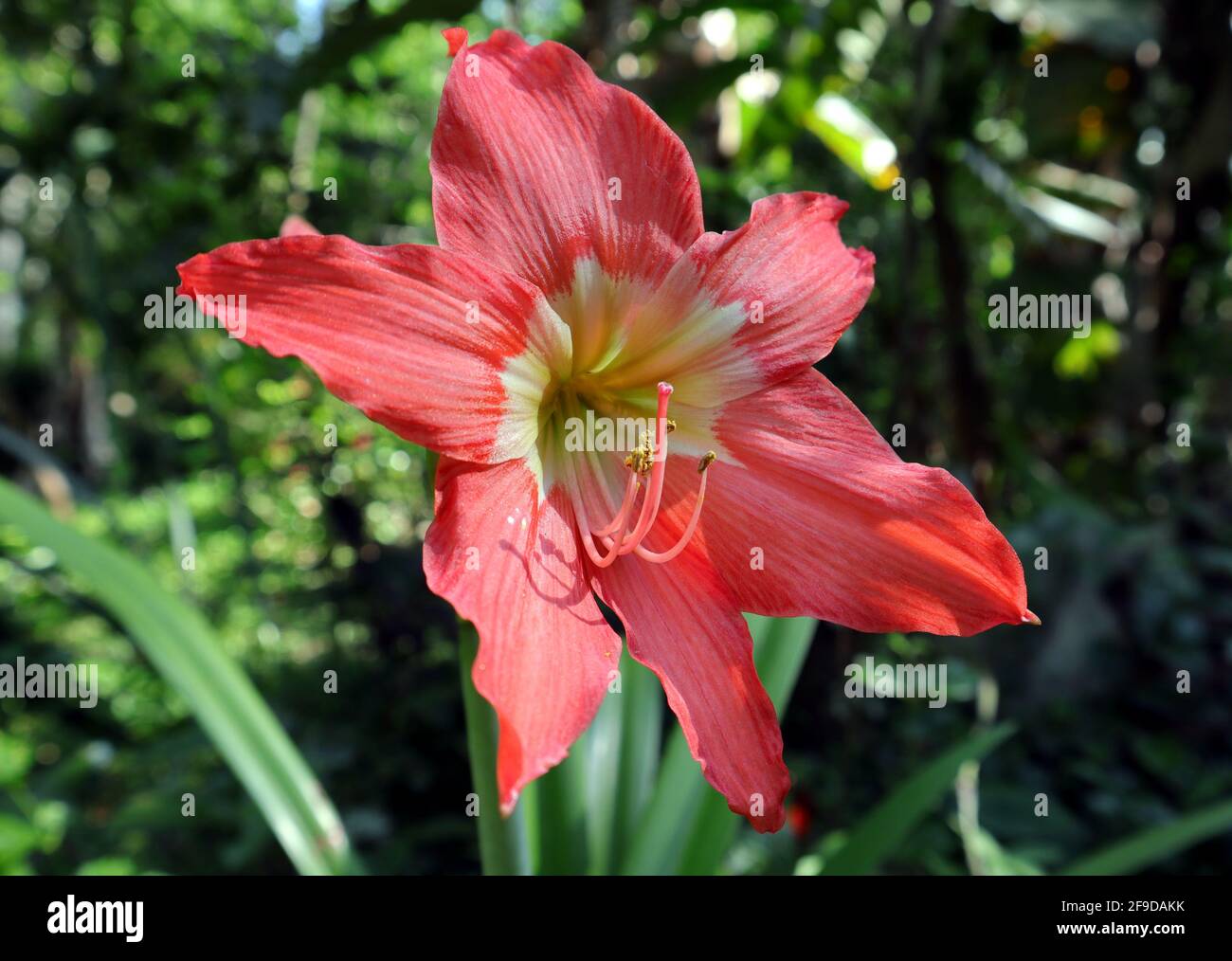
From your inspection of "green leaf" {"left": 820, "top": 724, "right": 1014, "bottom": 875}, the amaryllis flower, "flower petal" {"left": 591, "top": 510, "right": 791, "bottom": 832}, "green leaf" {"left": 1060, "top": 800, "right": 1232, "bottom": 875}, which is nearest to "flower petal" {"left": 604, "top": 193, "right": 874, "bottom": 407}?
the amaryllis flower

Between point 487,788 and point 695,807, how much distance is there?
0.32 metres

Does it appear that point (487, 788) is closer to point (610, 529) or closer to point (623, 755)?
point (610, 529)

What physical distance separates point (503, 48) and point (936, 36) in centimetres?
109

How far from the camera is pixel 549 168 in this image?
43 cm

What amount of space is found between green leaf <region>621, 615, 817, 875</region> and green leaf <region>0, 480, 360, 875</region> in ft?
0.97

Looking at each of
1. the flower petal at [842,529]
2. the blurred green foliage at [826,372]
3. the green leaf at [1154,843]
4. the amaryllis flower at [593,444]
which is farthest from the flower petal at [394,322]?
the green leaf at [1154,843]

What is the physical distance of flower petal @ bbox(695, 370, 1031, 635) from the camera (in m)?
0.42

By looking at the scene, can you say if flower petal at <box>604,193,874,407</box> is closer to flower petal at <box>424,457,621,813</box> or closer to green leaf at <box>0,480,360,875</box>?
flower petal at <box>424,457,621,813</box>

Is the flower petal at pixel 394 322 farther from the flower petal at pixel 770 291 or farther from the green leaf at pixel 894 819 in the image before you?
the green leaf at pixel 894 819

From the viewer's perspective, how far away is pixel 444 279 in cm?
39

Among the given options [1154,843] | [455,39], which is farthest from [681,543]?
[1154,843]

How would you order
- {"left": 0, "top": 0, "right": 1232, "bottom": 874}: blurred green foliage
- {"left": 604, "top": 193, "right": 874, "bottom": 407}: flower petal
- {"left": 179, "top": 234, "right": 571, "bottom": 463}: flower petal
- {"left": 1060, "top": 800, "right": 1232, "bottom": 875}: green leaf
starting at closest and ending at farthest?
{"left": 179, "top": 234, "right": 571, "bottom": 463}: flower petal < {"left": 604, "top": 193, "right": 874, "bottom": 407}: flower petal < {"left": 1060, "top": 800, "right": 1232, "bottom": 875}: green leaf < {"left": 0, "top": 0, "right": 1232, "bottom": 874}: blurred green foliage
